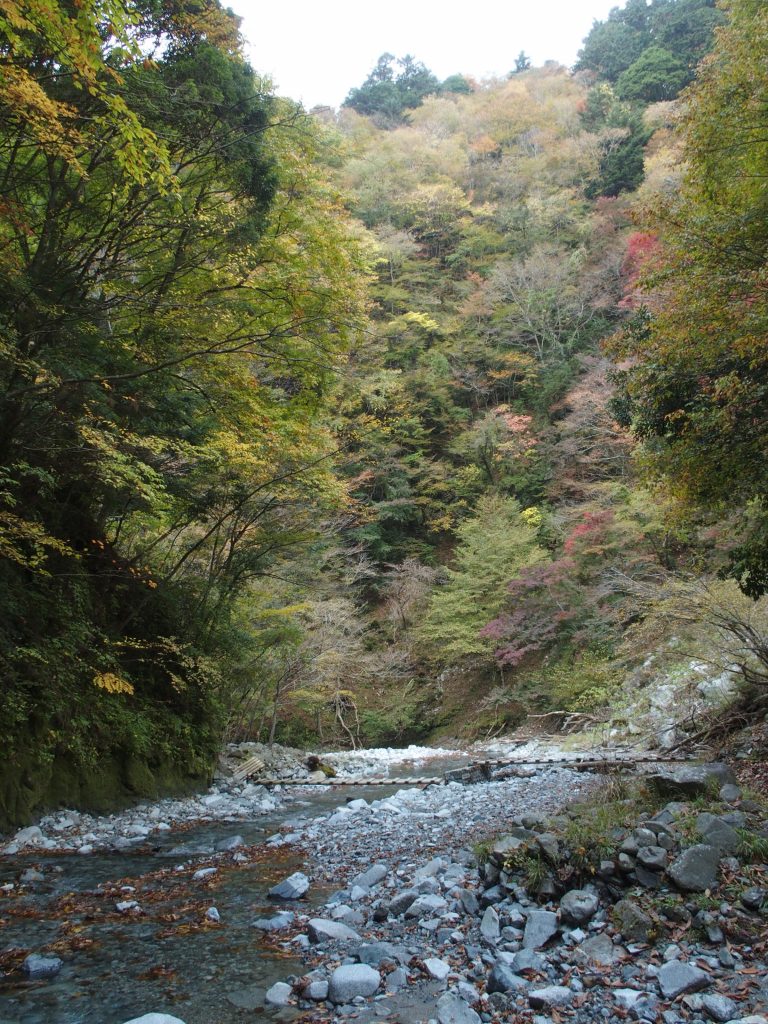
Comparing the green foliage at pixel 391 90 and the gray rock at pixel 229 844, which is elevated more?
the green foliage at pixel 391 90

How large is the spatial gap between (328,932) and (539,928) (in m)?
1.19

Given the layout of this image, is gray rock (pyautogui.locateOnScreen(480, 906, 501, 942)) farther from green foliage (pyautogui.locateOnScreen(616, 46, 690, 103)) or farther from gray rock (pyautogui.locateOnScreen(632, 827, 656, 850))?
green foliage (pyautogui.locateOnScreen(616, 46, 690, 103))

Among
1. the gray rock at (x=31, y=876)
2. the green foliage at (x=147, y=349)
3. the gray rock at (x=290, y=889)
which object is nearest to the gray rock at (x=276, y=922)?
the gray rock at (x=290, y=889)

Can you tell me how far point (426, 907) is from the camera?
→ 3.61 metres

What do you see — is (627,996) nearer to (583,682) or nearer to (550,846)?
(550,846)

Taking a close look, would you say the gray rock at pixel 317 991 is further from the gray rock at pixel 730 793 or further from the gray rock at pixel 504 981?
the gray rock at pixel 730 793

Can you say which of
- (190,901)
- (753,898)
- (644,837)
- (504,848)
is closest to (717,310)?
(644,837)

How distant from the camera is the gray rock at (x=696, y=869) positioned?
3143mm

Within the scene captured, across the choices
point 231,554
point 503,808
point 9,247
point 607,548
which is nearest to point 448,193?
point 607,548

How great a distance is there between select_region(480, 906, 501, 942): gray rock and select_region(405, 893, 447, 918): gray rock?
12.9 inches

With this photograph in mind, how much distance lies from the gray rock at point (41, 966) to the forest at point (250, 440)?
119 inches

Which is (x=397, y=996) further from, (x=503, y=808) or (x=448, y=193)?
(x=448, y=193)

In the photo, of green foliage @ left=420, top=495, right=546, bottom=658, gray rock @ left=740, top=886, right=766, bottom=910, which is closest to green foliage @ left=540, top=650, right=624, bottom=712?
green foliage @ left=420, top=495, right=546, bottom=658

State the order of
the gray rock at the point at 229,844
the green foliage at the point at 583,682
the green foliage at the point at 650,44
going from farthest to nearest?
the green foliage at the point at 650,44, the green foliage at the point at 583,682, the gray rock at the point at 229,844
